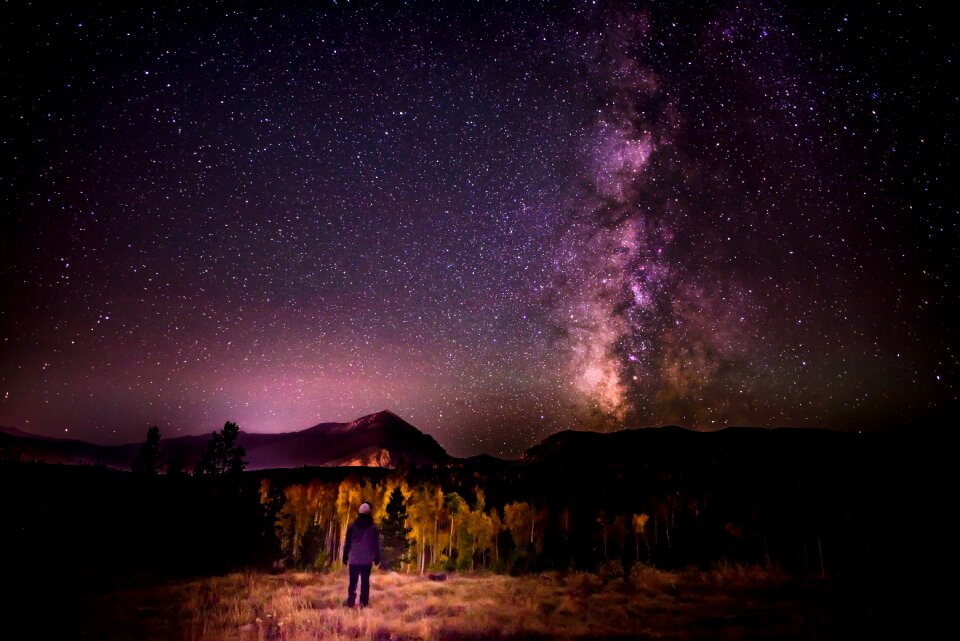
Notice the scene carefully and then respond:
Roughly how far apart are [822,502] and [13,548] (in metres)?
34.4

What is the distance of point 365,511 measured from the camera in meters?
12.0

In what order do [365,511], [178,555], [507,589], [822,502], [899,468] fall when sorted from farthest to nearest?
[899,468] < [822,502] < [178,555] < [507,589] < [365,511]

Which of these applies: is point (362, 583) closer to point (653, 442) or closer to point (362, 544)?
point (362, 544)

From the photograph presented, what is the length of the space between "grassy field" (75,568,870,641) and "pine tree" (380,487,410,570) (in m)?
3.90

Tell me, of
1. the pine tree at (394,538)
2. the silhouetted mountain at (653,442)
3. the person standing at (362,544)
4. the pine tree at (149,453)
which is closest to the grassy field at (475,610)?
the person standing at (362,544)

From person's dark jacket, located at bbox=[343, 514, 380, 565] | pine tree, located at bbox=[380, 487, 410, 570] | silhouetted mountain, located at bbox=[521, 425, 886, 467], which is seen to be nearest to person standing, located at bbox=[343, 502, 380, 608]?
person's dark jacket, located at bbox=[343, 514, 380, 565]

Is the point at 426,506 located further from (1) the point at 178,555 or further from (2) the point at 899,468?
(2) the point at 899,468

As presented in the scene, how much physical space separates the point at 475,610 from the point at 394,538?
10.7 meters

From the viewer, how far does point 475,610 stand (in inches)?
520

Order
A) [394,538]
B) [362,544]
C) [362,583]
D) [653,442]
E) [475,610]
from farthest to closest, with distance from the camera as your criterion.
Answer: [653,442]
[394,538]
[475,610]
[362,583]
[362,544]

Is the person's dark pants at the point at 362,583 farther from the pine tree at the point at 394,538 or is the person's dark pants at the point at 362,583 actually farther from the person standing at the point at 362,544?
the pine tree at the point at 394,538

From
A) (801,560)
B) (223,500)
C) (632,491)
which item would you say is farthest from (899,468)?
(223,500)

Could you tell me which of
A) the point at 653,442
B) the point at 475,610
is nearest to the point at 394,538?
the point at 475,610

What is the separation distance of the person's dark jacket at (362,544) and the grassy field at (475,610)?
1232 mm
